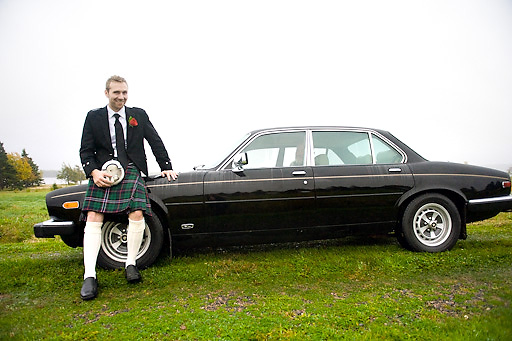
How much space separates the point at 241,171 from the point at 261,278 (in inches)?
47.8

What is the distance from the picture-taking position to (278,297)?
8.96 ft

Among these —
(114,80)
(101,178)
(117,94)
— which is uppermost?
(114,80)

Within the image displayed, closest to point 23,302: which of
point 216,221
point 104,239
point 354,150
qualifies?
point 104,239

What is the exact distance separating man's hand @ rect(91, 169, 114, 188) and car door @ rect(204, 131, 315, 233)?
101cm

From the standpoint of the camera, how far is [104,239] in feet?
11.7

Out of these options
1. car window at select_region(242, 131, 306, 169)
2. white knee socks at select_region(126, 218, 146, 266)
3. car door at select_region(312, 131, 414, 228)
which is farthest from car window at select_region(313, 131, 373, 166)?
white knee socks at select_region(126, 218, 146, 266)

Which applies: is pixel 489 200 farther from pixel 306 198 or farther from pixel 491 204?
pixel 306 198

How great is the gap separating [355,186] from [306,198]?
0.62 m

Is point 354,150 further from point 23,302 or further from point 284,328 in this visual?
point 23,302

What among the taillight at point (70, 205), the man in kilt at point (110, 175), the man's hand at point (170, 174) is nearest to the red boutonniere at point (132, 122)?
the man in kilt at point (110, 175)

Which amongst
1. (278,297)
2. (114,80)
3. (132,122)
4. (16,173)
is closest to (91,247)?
(132,122)

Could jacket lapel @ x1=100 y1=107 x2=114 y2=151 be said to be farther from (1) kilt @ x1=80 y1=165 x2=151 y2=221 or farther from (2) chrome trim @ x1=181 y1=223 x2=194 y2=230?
(2) chrome trim @ x1=181 y1=223 x2=194 y2=230

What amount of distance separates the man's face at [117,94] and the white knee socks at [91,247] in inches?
48.3

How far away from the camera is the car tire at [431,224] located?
386 cm
